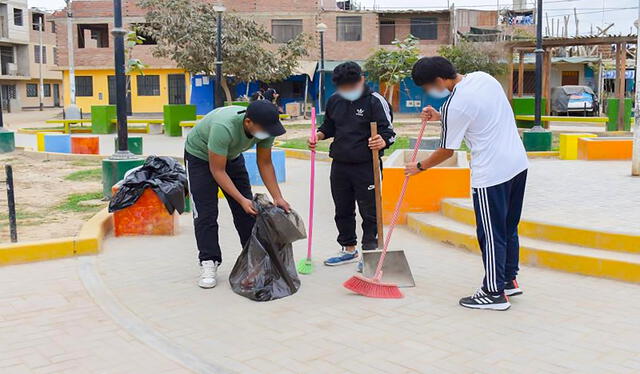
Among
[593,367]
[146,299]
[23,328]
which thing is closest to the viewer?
[593,367]

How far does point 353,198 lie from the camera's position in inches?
235

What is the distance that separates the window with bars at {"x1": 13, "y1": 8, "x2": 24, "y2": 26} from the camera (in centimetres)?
5397

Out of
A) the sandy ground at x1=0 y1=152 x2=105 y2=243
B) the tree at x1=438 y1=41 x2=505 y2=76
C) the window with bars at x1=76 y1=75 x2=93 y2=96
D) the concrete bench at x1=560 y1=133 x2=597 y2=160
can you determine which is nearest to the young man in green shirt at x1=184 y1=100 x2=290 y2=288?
the sandy ground at x1=0 y1=152 x2=105 y2=243

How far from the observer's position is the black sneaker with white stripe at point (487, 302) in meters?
4.80

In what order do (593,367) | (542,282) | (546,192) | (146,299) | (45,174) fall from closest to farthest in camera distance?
(593,367) → (146,299) → (542,282) → (546,192) → (45,174)

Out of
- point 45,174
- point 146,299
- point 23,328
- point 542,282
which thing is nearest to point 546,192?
point 542,282

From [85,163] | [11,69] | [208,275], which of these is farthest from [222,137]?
[11,69]

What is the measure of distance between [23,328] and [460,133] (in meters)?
3.00

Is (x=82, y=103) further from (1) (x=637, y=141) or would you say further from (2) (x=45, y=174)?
(1) (x=637, y=141)

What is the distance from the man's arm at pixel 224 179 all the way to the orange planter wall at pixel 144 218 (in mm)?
2178

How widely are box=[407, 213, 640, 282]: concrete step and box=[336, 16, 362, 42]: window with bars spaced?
111ft

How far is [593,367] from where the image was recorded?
12.5 ft

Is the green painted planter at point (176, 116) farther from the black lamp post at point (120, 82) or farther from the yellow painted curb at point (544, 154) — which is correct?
the black lamp post at point (120, 82)

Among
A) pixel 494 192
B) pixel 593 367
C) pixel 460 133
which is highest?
pixel 460 133
